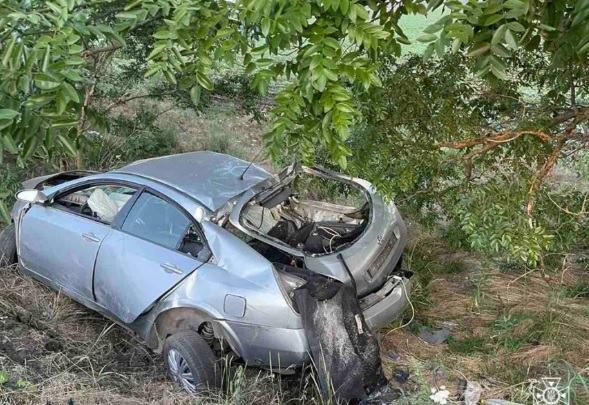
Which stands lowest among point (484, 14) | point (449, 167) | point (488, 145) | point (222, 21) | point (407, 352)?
point (407, 352)

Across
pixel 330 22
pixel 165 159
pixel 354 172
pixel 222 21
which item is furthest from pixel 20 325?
pixel 330 22

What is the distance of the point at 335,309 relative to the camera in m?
3.94

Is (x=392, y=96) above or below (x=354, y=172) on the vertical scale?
above

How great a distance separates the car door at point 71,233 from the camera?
16.1ft

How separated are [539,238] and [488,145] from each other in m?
0.76

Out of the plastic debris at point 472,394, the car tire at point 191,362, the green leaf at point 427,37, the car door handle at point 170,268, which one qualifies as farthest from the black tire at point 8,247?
the green leaf at point 427,37

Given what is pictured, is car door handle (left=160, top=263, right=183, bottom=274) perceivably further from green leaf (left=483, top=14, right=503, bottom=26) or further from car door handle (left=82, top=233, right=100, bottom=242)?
green leaf (left=483, top=14, right=503, bottom=26)

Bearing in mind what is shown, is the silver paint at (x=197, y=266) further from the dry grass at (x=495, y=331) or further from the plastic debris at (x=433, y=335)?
the plastic debris at (x=433, y=335)

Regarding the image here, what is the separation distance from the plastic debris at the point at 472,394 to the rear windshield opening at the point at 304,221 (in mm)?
1319

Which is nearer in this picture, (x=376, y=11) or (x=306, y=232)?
(x=376, y=11)

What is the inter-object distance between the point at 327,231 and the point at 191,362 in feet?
5.16

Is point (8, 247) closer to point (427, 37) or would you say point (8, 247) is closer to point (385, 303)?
point (385, 303)

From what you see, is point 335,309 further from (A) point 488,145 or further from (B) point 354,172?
(A) point 488,145

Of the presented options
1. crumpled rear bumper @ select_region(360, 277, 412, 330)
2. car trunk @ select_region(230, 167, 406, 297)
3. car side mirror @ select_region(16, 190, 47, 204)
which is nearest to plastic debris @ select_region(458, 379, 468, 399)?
crumpled rear bumper @ select_region(360, 277, 412, 330)
